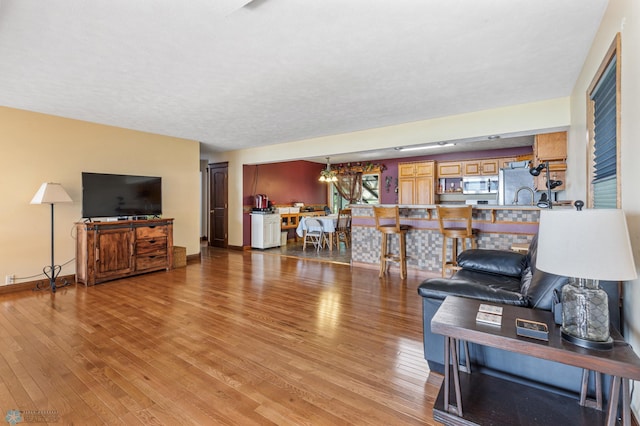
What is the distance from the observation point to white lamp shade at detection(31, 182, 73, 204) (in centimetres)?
398

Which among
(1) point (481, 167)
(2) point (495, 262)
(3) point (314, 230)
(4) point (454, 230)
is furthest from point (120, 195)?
(1) point (481, 167)

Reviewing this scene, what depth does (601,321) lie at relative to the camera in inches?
51.5

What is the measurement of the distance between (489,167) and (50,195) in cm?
845

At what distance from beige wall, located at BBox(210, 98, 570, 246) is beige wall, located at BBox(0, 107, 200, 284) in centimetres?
203

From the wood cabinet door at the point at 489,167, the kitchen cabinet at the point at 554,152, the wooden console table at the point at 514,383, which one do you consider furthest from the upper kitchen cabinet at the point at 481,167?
the wooden console table at the point at 514,383

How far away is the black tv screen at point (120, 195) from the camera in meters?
4.53

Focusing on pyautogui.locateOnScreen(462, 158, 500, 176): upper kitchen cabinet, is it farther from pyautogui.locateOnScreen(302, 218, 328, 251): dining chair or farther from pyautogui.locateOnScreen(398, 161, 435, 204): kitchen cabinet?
pyautogui.locateOnScreen(302, 218, 328, 251): dining chair

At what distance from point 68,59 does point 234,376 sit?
301 centimetres

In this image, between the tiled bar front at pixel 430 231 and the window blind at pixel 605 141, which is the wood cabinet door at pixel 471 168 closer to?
the tiled bar front at pixel 430 231

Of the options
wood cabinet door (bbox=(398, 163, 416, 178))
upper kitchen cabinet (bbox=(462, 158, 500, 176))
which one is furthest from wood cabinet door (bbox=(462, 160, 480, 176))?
wood cabinet door (bbox=(398, 163, 416, 178))

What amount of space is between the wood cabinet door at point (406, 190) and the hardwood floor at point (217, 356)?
4697 mm

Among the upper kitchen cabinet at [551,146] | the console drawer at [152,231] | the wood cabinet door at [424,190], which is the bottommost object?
the console drawer at [152,231]

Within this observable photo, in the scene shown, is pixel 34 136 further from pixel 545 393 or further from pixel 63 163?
pixel 545 393

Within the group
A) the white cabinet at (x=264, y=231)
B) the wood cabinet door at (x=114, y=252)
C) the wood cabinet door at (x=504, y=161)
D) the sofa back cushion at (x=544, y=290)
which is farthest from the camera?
the white cabinet at (x=264, y=231)
